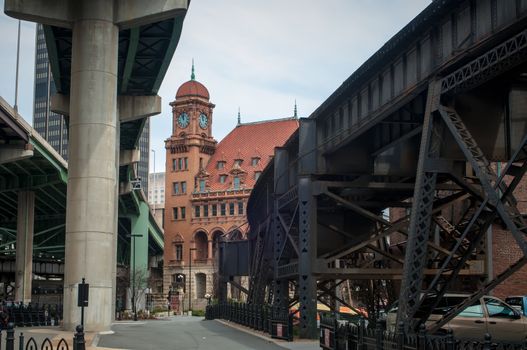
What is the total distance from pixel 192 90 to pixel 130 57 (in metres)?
99.0

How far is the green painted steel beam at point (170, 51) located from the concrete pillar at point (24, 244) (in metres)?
25.6

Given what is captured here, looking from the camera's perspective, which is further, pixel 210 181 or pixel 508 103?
pixel 210 181

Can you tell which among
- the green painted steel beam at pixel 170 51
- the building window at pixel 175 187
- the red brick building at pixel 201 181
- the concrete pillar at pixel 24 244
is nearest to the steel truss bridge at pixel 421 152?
the green painted steel beam at pixel 170 51

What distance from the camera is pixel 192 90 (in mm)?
141375

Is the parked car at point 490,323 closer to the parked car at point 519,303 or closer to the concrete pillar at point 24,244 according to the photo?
the parked car at point 519,303

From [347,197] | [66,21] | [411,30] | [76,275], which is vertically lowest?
[76,275]

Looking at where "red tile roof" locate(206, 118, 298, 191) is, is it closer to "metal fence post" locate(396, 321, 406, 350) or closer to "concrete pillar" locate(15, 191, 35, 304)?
Answer: "concrete pillar" locate(15, 191, 35, 304)

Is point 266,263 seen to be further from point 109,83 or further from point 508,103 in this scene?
point 508,103

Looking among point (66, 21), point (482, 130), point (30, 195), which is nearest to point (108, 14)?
point (66, 21)

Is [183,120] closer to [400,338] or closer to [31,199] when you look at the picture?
[31,199]

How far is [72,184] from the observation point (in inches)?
1364

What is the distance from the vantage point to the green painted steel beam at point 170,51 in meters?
38.9

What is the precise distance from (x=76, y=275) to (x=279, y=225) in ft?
30.7

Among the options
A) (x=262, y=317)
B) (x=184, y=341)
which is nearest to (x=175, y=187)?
(x=262, y=317)
